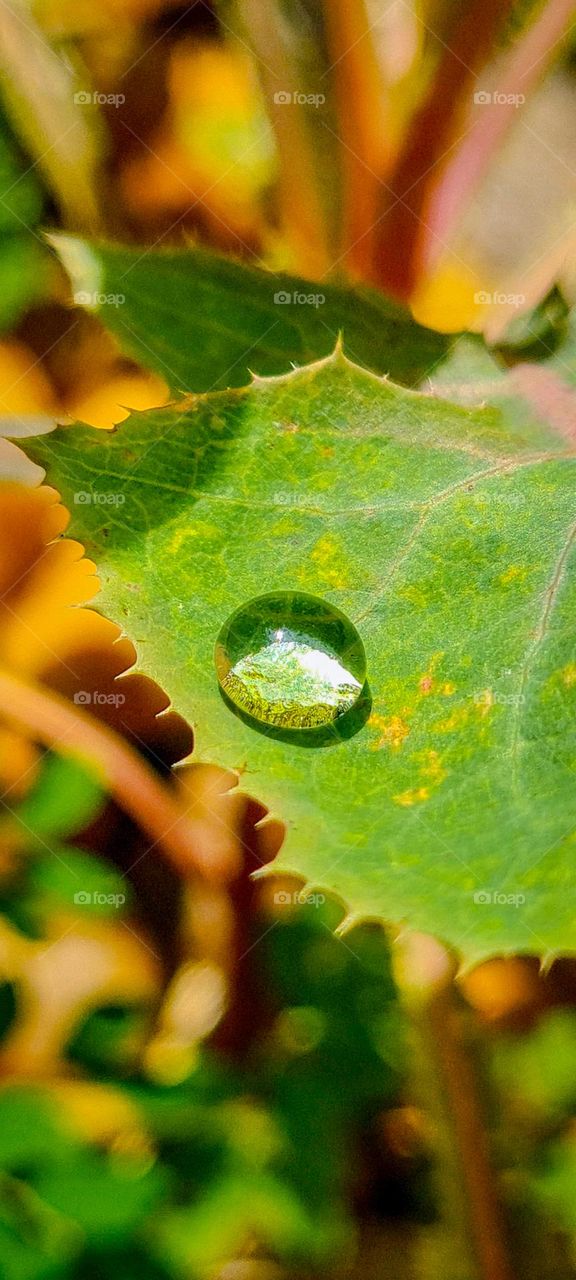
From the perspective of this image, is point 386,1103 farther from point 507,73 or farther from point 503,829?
point 507,73

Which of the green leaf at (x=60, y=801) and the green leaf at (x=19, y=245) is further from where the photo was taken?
the green leaf at (x=19, y=245)

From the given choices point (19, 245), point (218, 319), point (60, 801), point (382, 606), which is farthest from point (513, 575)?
point (19, 245)

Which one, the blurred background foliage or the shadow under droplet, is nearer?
the shadow under droplet

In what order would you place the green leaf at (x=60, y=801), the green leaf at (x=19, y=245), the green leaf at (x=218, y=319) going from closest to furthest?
1. the green leaf at (x=218, y=319)
2. the green leaf at (x=60, y=801)
3. the green leaf at (x=19, y=245)

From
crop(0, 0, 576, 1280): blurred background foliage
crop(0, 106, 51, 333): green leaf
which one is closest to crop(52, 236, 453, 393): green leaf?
crop(0, 0, 576, 1280): blurred background foliage

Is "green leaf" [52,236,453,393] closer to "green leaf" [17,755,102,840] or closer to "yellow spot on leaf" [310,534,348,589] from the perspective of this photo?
"yellow spot on leaf" [310,534,348,589]

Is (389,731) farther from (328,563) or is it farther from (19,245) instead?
(19,245)

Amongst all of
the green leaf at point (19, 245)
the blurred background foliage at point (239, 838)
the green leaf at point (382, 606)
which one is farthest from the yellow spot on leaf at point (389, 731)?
the green leaf at point (19, 245)

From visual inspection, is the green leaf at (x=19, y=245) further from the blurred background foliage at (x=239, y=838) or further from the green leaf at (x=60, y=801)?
the green leaf at (x=60, y=801)
